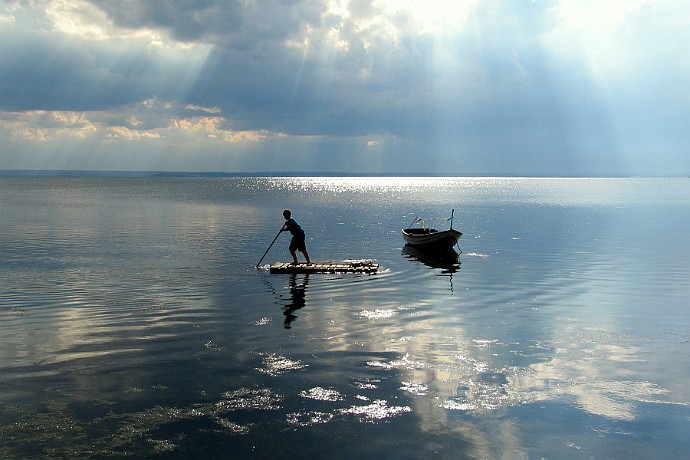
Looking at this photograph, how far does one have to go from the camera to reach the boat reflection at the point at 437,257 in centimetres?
3176

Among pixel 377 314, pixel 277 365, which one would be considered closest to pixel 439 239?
pixel 377 314

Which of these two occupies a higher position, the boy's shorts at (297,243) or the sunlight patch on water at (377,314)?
the boy's shorts at (297,243)

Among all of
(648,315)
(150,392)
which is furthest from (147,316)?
(648,315)

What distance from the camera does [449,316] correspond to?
61.8 feet

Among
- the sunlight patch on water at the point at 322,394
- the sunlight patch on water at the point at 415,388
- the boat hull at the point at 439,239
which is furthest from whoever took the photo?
the boat hull at the point at 439,239

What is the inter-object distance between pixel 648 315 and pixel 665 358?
5602 millimetres

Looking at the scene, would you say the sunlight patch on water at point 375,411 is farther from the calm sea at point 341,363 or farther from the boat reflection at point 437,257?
the boat reflection at point 437,257

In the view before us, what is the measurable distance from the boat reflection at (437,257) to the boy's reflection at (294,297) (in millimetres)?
8044

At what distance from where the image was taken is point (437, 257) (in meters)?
35.9

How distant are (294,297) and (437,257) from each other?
1604 centimetres

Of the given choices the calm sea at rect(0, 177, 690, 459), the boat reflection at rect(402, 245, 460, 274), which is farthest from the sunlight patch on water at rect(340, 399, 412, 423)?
the boat reflection at rect(402, 245, 460, 274)

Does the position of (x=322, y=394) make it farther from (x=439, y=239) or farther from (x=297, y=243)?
(x=439, y=239)

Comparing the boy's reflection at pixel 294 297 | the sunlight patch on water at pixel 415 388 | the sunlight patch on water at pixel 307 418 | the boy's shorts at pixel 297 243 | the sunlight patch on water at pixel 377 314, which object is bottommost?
the boy's reflection at pixel 294 297

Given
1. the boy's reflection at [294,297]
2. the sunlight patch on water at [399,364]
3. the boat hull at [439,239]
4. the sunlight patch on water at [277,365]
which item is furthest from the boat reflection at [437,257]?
the sunlight patch on water at [277,365]
